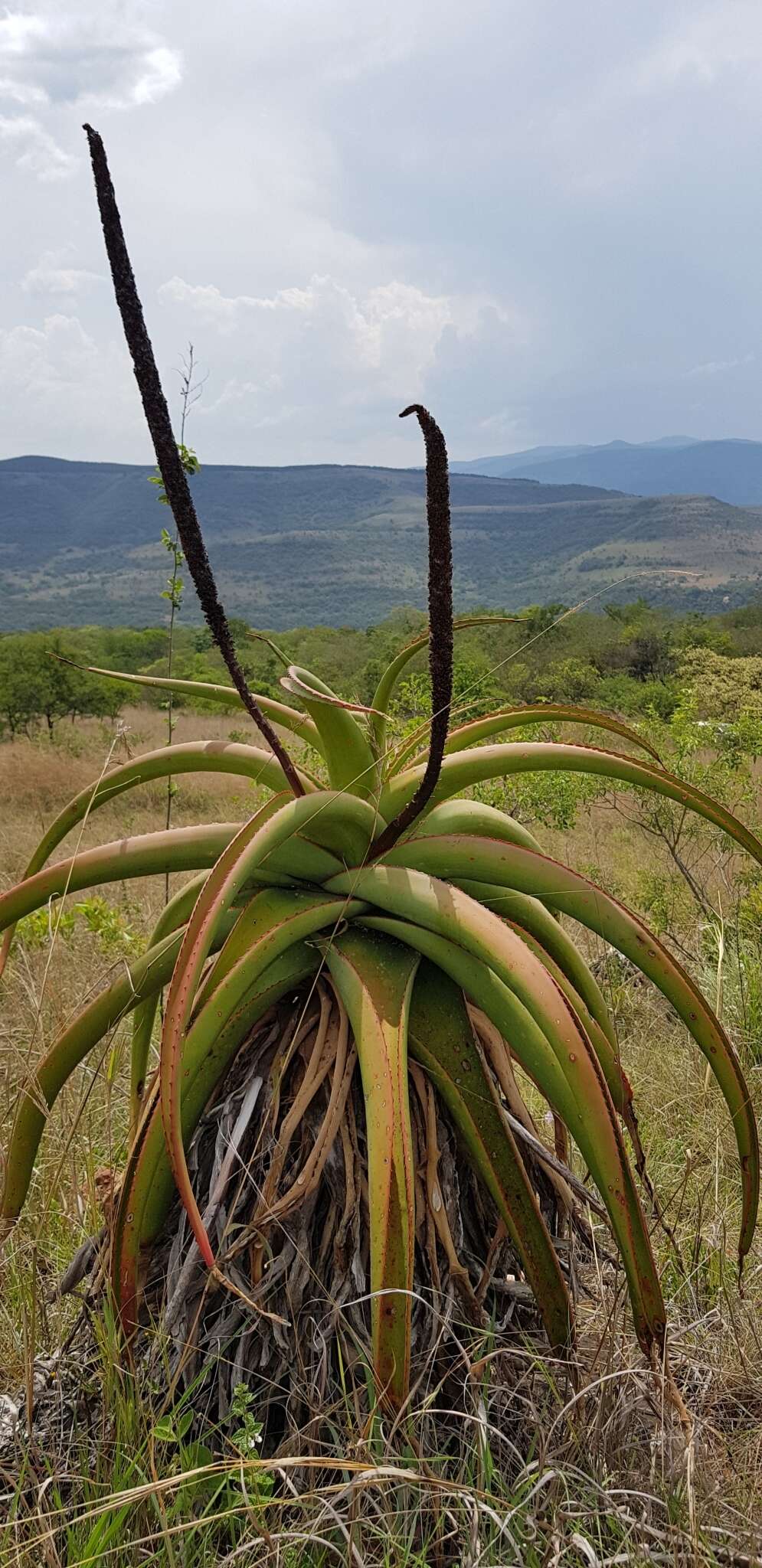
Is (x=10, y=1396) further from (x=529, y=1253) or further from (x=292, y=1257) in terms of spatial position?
(x=529, y=1253)

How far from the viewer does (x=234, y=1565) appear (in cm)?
145

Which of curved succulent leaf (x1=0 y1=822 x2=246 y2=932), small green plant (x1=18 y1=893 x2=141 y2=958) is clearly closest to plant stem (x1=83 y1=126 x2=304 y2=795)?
curved succulent leaf (x1=0 y1=822 x2=246 y2=932)

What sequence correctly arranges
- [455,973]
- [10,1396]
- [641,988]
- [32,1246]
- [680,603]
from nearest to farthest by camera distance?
[455,973] → [32,1246] → [10,1396] → [641,988] → [680,603]

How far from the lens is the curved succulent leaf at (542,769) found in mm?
1786

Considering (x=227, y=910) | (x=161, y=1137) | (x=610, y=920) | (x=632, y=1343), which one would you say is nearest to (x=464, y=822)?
(x=610, y=920)

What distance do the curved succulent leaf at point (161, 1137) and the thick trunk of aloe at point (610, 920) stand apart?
337 millimetres

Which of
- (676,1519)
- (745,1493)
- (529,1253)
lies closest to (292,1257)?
(529,1253)

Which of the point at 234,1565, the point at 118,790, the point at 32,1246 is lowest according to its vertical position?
the point at 234,1565

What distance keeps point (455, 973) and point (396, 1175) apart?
0.34 metres

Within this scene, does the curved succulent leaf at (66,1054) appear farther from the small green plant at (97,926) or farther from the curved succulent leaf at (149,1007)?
the small green plant at (97,926)

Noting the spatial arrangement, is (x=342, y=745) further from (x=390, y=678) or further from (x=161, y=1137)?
(x=161, y=1137)

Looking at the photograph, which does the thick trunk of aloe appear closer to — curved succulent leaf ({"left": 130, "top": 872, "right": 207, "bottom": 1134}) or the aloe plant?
the aloe plant

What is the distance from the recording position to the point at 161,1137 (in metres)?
1.57

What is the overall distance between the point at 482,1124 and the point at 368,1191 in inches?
9.2
